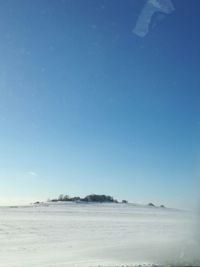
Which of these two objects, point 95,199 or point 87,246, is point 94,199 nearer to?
point 95,199

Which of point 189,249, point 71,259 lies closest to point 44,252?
point 71,259

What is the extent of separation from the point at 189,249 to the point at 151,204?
51965 mm

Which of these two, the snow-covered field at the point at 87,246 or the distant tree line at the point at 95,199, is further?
the distant tree line at the point at 95,199

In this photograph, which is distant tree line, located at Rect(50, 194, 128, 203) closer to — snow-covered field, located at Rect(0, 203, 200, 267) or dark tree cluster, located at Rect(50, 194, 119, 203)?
dark tree cluster, located at Rect(50, 194, 119, 203)

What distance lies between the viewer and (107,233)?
1032 inches

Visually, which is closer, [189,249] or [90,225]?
[189,249]

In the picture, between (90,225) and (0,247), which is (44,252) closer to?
(0,247)

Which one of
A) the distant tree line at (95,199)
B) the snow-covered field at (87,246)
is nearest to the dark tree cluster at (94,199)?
the distant tree line at (95,199)

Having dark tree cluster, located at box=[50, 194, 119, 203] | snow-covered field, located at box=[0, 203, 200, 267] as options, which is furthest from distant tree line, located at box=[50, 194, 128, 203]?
snow-covered field, located at box=[0, 203, 200, 267]

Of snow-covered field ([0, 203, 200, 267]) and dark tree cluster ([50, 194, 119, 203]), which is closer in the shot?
snow-covered field ([0, 203, 200, 267])

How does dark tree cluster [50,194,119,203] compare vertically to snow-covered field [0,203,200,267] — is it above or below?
above

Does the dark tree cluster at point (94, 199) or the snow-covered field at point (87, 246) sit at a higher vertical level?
the dark tree cluster at point (94, 199)

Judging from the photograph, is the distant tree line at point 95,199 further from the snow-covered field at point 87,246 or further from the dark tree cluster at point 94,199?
the snow-covered field at point 87,246

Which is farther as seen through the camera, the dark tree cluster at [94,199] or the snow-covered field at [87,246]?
the dark tree cluster at [94,199]
